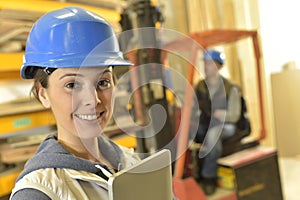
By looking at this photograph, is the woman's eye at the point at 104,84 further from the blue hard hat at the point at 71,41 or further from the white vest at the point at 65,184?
the white vest at the point at 65,184

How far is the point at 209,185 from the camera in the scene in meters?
2.61

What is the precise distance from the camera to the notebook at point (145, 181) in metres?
0.51

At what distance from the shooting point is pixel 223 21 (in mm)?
4023

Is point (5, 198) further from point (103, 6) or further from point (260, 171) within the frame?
point (260, 171)

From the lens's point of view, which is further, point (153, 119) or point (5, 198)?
point (5, 198)

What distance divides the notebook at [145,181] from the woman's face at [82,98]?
183 mm

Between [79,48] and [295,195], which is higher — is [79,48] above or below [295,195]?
above

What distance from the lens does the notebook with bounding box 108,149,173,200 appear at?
0.51 m

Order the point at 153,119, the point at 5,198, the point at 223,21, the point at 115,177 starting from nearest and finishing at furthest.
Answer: the point at 115,177 < the point at 153,119 < the point at 5,198 < the point at 223,21

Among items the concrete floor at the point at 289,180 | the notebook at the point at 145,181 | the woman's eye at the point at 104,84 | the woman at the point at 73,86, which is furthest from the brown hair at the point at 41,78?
the concrete floor at the point at 289,180

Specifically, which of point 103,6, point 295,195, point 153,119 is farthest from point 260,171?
point 153,119

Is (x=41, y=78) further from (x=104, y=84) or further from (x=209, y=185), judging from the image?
(x=209, y=185)

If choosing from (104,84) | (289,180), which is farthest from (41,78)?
(289,180)

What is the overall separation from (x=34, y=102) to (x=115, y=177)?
1.44 metres
